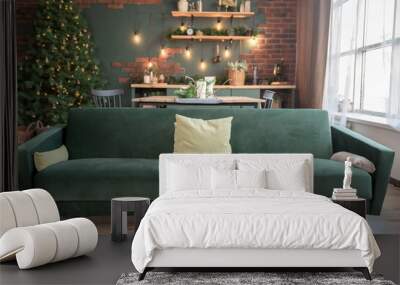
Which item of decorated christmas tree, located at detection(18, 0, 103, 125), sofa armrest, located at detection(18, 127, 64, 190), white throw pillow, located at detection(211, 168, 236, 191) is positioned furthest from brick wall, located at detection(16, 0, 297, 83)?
white throw pillow, located at detection(211, 168, 236, 191)

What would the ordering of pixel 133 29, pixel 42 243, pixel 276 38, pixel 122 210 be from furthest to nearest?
pixel 276 38
pixel 133 29
pixel 122 210
pixel 42 243

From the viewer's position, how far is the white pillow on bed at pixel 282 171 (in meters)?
4.55

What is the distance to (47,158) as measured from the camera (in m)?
5.35

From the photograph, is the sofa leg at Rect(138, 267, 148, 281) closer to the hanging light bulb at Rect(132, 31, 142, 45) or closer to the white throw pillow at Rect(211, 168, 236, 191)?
the white throw pillow at Rect(211, 168, 236, 191)

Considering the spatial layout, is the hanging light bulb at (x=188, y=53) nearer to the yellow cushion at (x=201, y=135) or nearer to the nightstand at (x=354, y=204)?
the yellow cushion at (x=201, y=135)

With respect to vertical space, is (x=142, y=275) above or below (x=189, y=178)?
below

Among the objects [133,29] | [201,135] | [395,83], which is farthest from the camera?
[133,29]

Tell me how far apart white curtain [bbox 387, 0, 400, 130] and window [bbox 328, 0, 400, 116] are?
9 centimetres

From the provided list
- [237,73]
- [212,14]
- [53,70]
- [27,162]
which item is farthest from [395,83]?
[53,70]

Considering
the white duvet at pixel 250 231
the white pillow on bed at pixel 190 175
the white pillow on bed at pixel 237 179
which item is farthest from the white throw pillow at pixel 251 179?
the white duvet at pixel 250 231

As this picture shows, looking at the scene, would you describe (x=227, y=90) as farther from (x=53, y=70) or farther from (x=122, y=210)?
(x=122, y=210)

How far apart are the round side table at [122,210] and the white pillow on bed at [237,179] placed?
1.62 ft

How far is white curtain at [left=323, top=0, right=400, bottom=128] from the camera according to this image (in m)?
7.29

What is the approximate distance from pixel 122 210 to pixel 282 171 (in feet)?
3.65
